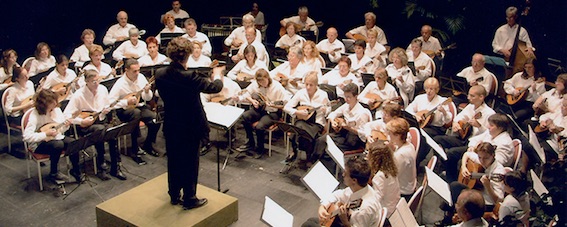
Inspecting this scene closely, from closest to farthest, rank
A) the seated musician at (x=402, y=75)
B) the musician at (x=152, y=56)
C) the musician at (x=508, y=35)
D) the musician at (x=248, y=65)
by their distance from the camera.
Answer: the seated musician at (x=402, y=75), the musician at (x=248, y=65), the musician at (x=152, y=56), the musician at (x=508, y=35)

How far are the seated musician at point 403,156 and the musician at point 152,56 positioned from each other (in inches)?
195

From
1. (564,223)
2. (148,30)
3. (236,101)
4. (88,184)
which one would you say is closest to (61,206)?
(88,184)

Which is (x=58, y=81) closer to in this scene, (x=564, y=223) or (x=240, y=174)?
(x=240, y=174)

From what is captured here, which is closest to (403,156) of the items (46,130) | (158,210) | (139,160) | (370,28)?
(158,210)

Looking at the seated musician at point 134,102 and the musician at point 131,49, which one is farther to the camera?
the musician at point 131,49

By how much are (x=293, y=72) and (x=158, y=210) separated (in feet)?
13.7

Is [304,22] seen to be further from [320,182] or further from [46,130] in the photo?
[320,182]

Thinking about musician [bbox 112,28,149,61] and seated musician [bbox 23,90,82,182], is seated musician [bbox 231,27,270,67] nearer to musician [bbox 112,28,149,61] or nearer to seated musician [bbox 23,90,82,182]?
musician [bbox 112,28,149,61]

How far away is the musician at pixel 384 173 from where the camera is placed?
16.6ft

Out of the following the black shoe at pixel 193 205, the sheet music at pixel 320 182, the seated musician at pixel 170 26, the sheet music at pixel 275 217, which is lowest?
the black shoe at pixel 193 205

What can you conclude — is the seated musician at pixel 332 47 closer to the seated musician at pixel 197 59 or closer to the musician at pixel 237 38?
the musician at pixel 237 38

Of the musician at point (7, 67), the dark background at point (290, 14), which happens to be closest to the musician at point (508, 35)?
the dark background at point (290, 14)

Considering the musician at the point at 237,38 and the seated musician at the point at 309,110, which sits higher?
the musician at the point at 237,38

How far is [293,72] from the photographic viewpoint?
9117mm
